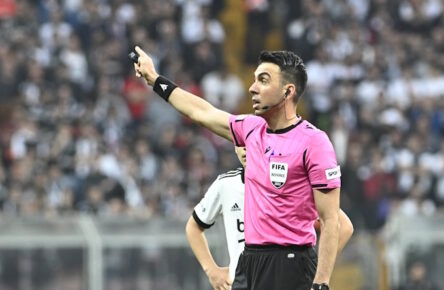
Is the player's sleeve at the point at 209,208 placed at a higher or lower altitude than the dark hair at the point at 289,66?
lower

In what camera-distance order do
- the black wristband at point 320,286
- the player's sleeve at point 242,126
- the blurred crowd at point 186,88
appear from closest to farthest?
the black wristband at point 320,286, the player's sleeve at point 242,126, the blurred crowd at point 186,88

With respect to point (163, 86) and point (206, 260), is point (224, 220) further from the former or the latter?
point (163, 86)

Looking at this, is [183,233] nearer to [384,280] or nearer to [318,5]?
[384,280]

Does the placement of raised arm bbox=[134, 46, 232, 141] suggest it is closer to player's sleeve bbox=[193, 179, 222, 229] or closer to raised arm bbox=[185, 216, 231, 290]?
player's sleeve bbox=[193, 179, 222, 229]

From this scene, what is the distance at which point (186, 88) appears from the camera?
19406mm

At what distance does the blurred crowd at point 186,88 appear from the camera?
16562 millimetres

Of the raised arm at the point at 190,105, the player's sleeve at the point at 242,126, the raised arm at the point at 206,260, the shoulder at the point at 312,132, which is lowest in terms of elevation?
the raised arm at the point at 206,260

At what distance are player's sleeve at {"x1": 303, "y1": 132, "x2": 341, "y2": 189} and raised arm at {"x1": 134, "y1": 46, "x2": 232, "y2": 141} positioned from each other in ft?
2.02

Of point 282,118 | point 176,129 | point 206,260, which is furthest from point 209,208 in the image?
point 176,129

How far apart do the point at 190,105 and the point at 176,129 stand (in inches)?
443

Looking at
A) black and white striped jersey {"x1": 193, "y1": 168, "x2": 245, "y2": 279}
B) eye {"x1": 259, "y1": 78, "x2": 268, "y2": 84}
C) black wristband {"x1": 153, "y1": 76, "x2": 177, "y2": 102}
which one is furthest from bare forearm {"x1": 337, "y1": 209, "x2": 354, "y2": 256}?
black wristband {"x1": 153, "y1": 76, "x2": 177, "y2": 102}

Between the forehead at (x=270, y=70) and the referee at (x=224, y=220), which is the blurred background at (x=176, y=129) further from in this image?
the forehead at (x=270, y=70)

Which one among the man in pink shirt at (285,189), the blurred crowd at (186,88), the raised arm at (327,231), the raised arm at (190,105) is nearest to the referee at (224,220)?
the raised arm at (190,105)

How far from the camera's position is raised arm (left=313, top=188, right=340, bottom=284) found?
6.80 meters
